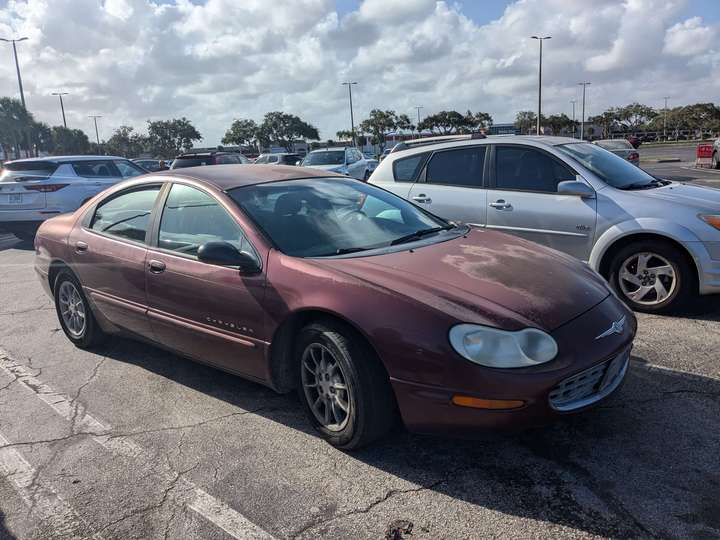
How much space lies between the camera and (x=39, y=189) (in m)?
10.4

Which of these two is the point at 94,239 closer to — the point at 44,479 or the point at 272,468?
the point at 44,479

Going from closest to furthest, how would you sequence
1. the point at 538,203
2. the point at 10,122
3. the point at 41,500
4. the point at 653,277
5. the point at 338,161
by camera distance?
1. the point at 41,500
2. the point at 653,277
3. the point at 538,203
4. the point at 338,161
5. the point at 10,122

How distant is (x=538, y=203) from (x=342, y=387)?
11.1ft

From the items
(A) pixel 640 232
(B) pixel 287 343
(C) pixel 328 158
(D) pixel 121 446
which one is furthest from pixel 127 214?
(C) pixel 328 158

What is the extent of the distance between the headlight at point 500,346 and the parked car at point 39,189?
9424mm

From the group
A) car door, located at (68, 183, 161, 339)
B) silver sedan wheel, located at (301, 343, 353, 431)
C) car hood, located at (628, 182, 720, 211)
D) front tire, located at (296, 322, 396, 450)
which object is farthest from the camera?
car hood, located at (628, 182, 720, 211)

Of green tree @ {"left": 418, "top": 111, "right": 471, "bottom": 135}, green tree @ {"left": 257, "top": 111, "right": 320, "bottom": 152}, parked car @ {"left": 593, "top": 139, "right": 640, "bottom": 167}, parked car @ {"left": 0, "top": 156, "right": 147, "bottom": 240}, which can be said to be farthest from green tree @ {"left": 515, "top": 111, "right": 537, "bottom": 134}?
parked car @ {"left": 0, "top": 156, "right": 147, "bottom": 240}

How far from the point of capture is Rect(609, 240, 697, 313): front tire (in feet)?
16.0

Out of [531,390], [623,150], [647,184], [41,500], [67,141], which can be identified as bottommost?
[41,500]

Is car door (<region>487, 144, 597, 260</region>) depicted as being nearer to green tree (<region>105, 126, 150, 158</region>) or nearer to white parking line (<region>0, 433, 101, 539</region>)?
white parking line (<region>0, 433, 101, 539</region>)

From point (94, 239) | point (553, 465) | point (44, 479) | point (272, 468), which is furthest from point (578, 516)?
point (94, 239)

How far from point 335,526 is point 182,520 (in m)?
0.70

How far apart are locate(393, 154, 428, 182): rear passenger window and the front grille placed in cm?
392

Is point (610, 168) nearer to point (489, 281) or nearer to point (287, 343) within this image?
point (489, 281)
